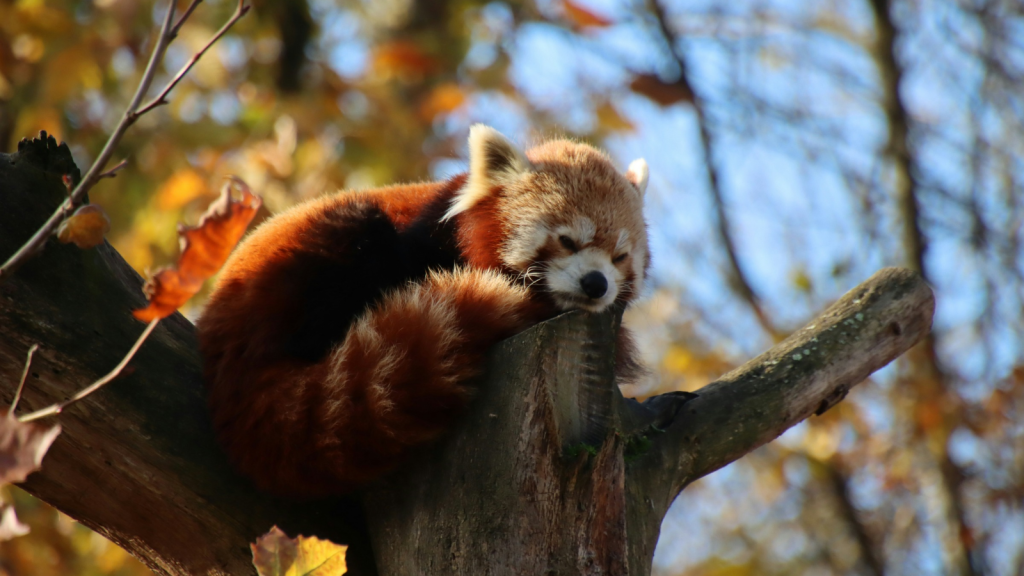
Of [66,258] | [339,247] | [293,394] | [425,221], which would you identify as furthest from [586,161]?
[66,258]

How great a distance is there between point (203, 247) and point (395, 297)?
73 centimetres

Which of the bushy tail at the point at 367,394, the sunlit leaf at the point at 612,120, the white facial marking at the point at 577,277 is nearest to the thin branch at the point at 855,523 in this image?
the sunlit leaf at the point at 612,120

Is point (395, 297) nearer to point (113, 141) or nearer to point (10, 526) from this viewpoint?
point (113, 141)

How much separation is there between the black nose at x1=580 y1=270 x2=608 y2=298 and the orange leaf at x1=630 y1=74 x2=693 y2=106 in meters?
3.66

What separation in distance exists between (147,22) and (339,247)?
11.0 ft

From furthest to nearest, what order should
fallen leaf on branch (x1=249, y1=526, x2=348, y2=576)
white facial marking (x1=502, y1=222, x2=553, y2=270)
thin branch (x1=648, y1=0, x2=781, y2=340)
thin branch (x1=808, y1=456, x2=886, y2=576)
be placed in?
thin branch (x1=808, y1=456, x2=886, y2=576)
thin branch (x1=648, y1=0, x2=781, y2=340)
white facial marking (x1=502, y1=222, x2=553, y2=270)
fallen leaf on branch (x1=249, y1=526, x2=348, y2=576)

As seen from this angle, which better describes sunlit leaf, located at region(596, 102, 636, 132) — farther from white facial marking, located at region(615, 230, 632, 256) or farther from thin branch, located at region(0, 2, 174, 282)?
thin branch, located at region(0, 2, 174, 282)

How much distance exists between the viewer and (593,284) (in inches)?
95.7

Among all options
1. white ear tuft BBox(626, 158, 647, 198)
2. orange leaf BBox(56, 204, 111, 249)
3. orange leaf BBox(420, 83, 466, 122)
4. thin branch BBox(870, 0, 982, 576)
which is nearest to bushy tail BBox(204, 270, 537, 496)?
orange leaf BBox(56, 204, 111, 249)

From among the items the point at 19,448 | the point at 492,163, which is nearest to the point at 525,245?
the point at 492,163

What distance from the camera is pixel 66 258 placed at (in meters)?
1.95

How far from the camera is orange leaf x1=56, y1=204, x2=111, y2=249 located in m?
1.38

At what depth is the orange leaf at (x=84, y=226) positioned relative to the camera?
54.5 inches

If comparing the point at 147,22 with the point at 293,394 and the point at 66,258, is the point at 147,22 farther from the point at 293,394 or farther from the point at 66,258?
the point at 293,394
